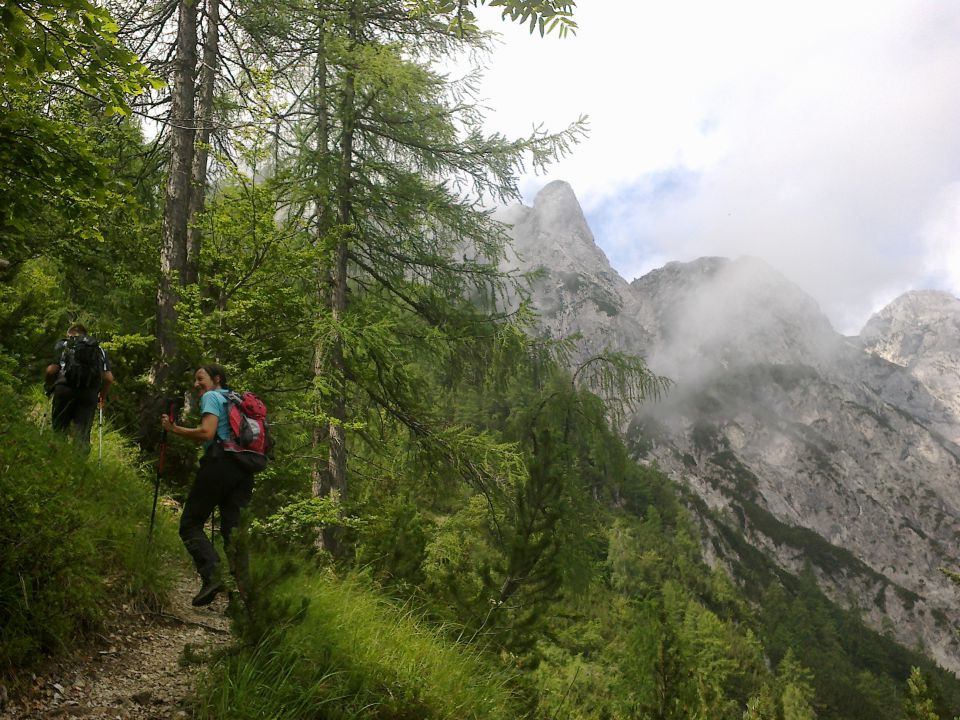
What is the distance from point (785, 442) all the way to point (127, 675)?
180m

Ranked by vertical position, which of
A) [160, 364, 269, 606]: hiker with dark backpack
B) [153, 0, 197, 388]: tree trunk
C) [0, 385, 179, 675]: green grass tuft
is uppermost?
[153, 0, 197, 388]: tree trunk

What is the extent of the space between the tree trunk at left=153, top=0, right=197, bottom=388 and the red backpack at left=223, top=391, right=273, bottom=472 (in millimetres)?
3356

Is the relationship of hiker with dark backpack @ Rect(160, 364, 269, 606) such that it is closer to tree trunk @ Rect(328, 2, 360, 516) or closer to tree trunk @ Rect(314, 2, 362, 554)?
tree trunk @ Rect(314, 2, 362, 554)

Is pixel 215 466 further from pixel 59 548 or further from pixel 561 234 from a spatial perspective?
pixel 561 234

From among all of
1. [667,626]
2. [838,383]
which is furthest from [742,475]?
[667,626]

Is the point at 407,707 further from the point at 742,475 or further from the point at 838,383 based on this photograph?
the point at 838,383

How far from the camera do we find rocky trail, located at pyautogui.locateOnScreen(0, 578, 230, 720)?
2.72m

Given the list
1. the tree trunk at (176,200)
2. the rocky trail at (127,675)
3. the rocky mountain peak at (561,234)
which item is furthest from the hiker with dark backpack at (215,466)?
the rocky mountain peak at (561,234)

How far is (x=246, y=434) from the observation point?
4.01 m

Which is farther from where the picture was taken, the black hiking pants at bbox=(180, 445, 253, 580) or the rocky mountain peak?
the rocky mountain peak

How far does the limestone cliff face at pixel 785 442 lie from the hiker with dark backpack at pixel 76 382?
389 ft

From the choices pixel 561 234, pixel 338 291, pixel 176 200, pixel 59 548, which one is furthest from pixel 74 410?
pixel 561 234

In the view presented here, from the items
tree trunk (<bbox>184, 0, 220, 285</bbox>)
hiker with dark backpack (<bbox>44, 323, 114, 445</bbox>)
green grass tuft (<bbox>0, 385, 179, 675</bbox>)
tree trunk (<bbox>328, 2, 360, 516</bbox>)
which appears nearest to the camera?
green grass tuft (<bbox>0, 385, 179, 675</bbox>)

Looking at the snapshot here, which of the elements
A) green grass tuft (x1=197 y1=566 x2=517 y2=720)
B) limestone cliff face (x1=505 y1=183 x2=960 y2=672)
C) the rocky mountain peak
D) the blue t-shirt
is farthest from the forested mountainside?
the rocky mountain peak
